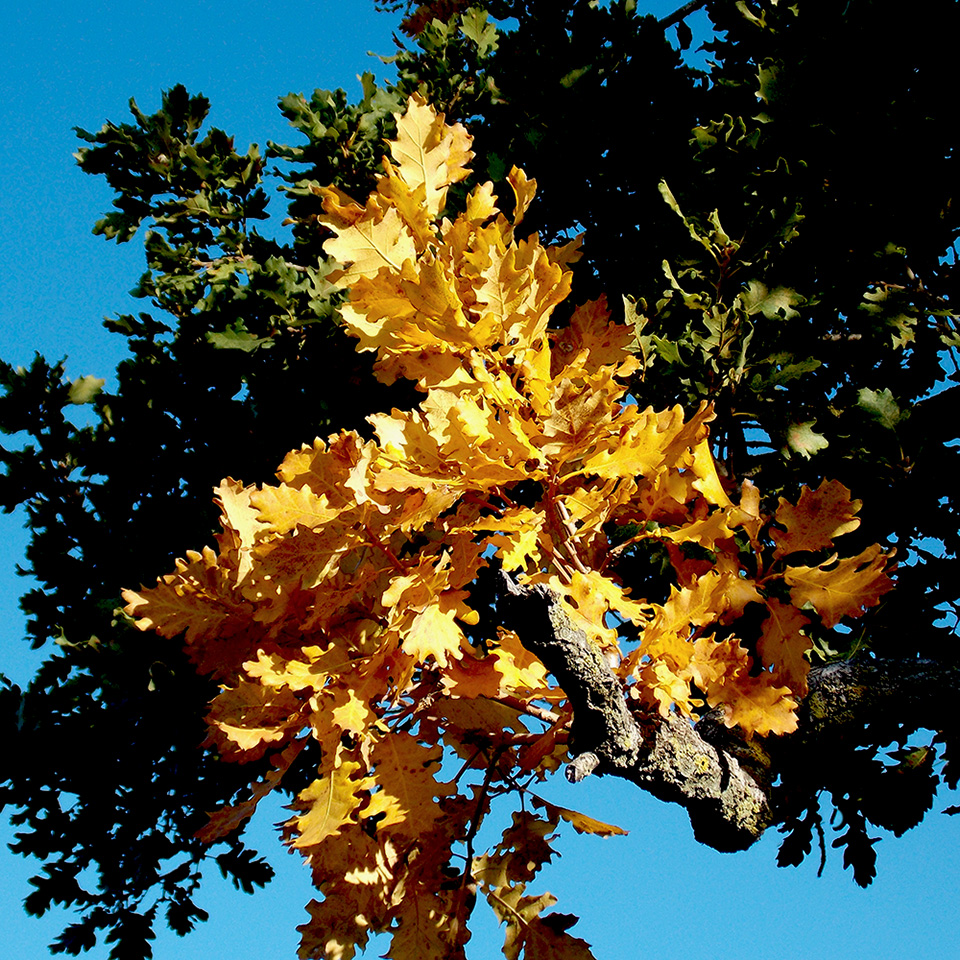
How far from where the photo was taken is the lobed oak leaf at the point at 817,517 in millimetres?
1753

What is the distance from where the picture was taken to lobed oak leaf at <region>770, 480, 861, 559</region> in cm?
175

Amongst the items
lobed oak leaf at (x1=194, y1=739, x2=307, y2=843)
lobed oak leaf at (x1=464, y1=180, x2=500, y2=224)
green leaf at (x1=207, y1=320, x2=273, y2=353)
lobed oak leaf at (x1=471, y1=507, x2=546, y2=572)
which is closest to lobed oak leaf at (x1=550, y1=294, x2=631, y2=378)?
lobed oak leaf at (x1=464, y1=180, x2=500, y2=224)

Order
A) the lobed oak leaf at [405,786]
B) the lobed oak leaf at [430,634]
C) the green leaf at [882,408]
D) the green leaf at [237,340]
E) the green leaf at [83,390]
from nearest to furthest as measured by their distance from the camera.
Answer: the lobed oak leaf at [430,634]
the lobed oak leaf at [405,786]
the green leaf at [882,408]
the green leaf at [237,340]
the green leaf at [83,390]

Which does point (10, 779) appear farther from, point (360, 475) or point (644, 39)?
point (644, 39)

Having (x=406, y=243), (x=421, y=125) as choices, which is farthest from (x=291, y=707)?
(x=421, y=125)

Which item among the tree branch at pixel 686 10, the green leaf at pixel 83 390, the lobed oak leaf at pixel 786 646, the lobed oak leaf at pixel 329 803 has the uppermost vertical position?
the tree branch at pixel 686 10

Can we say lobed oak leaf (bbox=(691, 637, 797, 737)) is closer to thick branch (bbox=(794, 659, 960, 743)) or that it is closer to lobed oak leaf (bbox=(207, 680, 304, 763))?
thick branch (bbox=(794, 659, 960, 743))

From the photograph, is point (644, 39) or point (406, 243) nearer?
point (406, 243)

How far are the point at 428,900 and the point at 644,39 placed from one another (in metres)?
3.17

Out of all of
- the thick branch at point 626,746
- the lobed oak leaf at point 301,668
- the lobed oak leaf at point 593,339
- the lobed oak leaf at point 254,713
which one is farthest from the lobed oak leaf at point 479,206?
the lobed oak leaf at point 254,713

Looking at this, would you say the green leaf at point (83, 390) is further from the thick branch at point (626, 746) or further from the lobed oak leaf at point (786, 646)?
the lobed oak leaf at point (786, 646)

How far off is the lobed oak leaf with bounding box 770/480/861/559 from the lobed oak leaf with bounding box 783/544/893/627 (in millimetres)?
58

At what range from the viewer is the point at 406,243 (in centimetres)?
175

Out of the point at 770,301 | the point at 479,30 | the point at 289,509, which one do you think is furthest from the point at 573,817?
the point at 479,30
